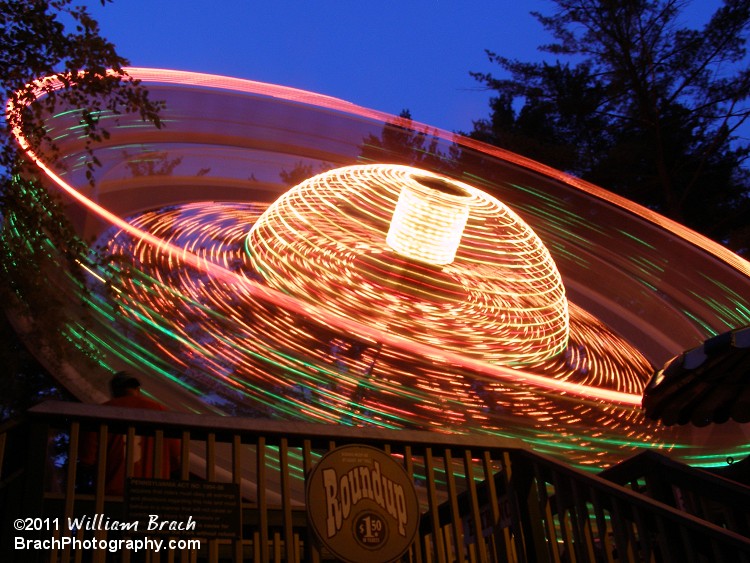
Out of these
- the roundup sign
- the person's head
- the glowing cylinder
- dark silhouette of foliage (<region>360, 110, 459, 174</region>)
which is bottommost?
the roundup sign

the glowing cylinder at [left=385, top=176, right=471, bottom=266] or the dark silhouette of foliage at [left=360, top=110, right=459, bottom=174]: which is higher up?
the dark silhouette of foliage at [left=360, top=110, right=459, bottom=174]

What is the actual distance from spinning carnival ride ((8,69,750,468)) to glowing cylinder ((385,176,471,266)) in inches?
0.9

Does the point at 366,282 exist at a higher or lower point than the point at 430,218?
higher

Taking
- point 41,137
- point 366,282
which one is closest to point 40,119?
point 41,137

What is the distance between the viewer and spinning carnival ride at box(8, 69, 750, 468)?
9.33m

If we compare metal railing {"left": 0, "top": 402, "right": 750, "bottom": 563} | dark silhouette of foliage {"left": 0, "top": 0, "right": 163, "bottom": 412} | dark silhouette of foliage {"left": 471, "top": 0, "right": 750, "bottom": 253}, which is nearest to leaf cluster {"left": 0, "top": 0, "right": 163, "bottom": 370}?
dark silhouette of foliage {"left": 0, "top": 0, "right": 163, "bottom": 412}

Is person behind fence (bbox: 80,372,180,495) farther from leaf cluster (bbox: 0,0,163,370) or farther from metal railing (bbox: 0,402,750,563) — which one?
leaf cluster (bbox: 0,0,163,370)

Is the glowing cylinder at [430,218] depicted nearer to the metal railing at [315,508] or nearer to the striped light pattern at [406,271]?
the striped light pattern at [406,271]

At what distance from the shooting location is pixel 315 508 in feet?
12.6

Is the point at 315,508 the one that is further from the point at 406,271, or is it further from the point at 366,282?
the point at 366,282

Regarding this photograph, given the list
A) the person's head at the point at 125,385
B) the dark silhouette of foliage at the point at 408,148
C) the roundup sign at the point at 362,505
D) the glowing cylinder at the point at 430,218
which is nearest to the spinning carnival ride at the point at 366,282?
the glowing cylinder at the point at 430,218

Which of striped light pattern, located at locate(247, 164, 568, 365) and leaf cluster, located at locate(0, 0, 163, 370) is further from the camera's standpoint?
striped light pattern, located at locate(247, 164, 568, 365)

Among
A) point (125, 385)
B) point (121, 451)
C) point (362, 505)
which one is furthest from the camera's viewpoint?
point (125, 385)

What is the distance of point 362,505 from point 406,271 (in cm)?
596
